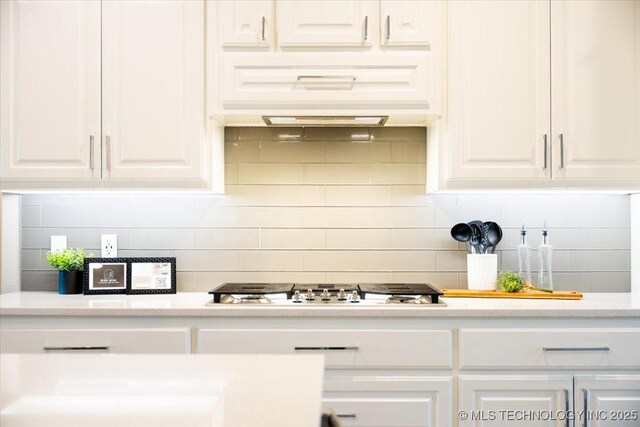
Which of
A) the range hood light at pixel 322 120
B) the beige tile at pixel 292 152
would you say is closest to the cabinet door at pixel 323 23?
the range hood light at pixel 322 120

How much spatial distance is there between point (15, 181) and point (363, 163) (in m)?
1.60

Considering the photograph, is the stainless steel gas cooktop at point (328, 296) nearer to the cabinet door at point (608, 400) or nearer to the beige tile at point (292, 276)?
the beige tile at point (292, 276)

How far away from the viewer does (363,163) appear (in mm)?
3006

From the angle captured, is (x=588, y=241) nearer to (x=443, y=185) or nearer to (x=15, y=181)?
(x=443, y=185)

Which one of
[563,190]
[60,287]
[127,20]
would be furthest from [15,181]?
[563,190]

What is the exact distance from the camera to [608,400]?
2.33m

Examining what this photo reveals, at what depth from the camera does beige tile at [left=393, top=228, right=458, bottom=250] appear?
300cm

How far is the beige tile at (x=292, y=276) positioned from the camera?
118 inches

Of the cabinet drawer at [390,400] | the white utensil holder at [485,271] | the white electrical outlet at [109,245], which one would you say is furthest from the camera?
the white electrical outlet at [109,245]

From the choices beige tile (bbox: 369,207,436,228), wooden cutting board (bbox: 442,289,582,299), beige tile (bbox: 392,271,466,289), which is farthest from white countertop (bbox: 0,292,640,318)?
beige tile (bbox: 369,207,436,228)

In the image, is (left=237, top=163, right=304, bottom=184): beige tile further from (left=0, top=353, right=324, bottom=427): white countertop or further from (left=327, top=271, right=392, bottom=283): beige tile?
(left=0, top=353, right=324, bottom=427): white countertop

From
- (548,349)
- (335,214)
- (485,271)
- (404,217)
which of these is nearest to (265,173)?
(335,214)

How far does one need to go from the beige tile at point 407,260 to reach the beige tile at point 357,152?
470 millimetres

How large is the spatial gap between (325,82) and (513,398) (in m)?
1.50
